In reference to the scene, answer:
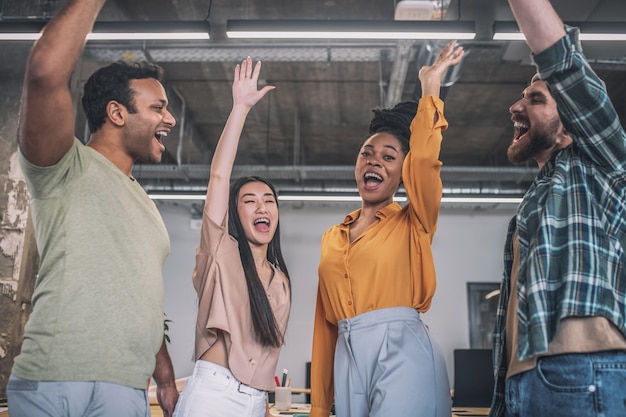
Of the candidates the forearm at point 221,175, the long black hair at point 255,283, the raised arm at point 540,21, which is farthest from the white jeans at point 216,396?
the raised arm at point 540,21

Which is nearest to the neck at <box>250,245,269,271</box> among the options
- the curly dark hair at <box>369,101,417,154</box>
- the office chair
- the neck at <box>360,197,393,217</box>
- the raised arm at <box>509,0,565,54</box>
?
the neck at <box>360,197,393,217</box>

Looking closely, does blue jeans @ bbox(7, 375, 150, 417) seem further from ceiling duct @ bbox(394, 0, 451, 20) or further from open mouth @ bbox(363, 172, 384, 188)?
ceiling duct @ bbox(394, 0, 451, 20)

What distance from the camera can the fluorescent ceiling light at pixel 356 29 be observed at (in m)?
3.72

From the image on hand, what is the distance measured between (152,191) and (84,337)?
6.23m

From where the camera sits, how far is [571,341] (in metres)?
1.36

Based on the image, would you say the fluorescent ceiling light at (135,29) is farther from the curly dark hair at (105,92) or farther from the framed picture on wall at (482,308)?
the framed picture on wall at (482,308)

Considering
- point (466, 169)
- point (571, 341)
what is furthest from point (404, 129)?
point (466, 169)

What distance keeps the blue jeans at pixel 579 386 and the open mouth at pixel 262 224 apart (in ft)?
3.95

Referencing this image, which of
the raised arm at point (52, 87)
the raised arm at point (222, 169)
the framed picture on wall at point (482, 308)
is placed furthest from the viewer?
the framed picture on wall at point (482, 308)

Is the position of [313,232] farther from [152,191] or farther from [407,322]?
[407,322]

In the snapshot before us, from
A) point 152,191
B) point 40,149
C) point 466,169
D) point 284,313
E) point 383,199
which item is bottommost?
point 284,313

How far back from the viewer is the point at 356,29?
3.76m

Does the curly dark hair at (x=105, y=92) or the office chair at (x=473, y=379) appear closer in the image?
the curly dark hair at (x=105, y=92)

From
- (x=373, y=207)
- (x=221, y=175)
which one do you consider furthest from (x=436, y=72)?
(x=221, y=175)
